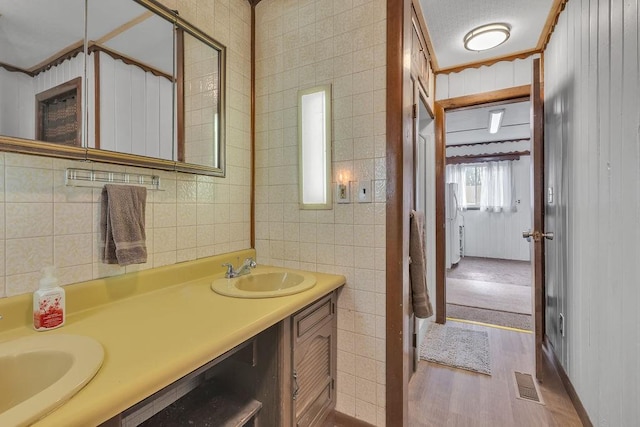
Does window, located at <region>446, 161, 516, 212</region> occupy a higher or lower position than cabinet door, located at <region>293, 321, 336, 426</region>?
higher

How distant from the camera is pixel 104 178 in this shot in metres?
1.10

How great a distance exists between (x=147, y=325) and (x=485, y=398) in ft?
6.37

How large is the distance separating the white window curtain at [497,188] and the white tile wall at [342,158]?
5.65 metres

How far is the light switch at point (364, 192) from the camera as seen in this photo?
144 centimetres

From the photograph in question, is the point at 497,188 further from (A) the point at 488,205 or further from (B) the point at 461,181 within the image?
(B) the point at 461,181

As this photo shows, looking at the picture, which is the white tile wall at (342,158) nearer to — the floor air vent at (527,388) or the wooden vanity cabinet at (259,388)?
the wooden vanity cabinet at (259,388)

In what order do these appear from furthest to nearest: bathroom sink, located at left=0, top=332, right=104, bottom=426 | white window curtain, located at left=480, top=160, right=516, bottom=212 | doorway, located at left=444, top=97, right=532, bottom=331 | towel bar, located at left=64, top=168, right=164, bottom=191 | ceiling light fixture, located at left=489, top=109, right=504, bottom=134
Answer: white window curtain, located at left=480, top=160, right=516, bottom=212
doorway, located at left=444, top=97, right=532, bottom=331
ceiling light fixture, located at left=489, top=109, right=504, bottom=134
towel bar, located at left=64, top=168, right=164, bottom=191
bathroom sink, located at left=0, top=332, right=104, bottom=426

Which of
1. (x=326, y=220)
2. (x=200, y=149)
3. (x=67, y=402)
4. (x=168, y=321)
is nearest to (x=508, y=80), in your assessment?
(x=326, y=220)

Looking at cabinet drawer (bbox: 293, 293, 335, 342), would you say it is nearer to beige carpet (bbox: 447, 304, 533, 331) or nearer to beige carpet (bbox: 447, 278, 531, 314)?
beige carpet (bbox: 447, 304, 533, 331)

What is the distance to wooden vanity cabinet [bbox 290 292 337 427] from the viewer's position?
3.90 feet


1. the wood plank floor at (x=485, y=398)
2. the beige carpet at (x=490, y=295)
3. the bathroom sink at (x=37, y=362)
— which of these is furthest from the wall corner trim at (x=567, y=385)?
the bathroom sink at (x=37, y=362)

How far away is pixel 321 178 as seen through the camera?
1.58m

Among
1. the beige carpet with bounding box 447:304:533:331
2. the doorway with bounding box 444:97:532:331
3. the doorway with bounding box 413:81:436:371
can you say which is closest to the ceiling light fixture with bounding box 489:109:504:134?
the doorway with bounding box 444:97:532:331

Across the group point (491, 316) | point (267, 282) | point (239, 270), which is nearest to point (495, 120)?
point (491, 316)
